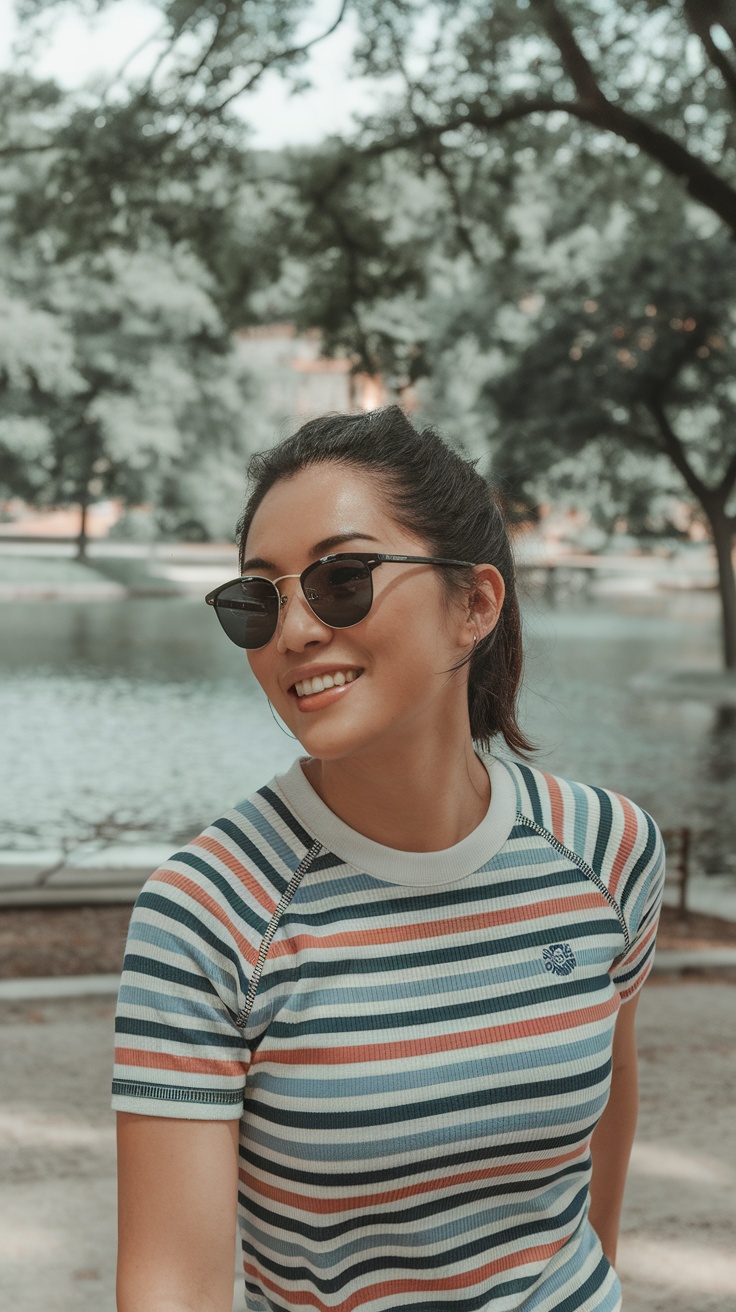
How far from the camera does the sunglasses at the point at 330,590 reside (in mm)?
1344

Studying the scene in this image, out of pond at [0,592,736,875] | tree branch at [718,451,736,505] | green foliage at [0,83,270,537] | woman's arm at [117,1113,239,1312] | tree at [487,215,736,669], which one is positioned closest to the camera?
woman's arm at [117,1113,239,1312]

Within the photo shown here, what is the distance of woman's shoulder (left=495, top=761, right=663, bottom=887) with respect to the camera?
149 centimetres

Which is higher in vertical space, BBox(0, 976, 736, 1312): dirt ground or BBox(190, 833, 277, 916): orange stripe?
BBox(190, 833, 277, 916): orange stripe

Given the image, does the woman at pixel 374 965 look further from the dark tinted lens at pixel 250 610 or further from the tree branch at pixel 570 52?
the tree branch at pixel 570 52

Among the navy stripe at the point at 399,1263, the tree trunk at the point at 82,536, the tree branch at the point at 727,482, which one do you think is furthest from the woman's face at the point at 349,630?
the tree trunk at the point at 82,536

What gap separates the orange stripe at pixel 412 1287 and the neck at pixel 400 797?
41cm

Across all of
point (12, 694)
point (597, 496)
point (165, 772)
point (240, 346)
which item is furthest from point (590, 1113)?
point (240, 346)

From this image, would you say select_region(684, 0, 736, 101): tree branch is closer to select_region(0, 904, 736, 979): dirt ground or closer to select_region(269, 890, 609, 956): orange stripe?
select_region(0, 904, 736, 979): dirt ground

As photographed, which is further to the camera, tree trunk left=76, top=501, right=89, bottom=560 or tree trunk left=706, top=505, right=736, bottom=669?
tree trunk left=76, top=501, right=89, bottom=560

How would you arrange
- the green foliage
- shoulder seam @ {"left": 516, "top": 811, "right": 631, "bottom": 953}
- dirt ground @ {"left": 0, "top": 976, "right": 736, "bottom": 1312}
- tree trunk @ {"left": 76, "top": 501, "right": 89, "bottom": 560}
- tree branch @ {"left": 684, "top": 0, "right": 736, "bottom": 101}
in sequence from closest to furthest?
1. shoulder seam @ {"left": 516, "top": 811, "right": 631, "bottom": 953}
2. dirt ground @ {"left": 0, "top": 976, "right": 736, "bottom": 1312}
3. tree branch @ {"left": 684, "top": 0, "right": 736, "bottom": 101}
4. the green foliage
5. tree trunk @ {"left": 76, "top": 501, "right": 89, "bottom": 560}

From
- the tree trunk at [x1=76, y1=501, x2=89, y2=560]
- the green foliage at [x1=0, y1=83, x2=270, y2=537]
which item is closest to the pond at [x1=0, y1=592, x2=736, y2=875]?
the green foliage at [x1=0, y1=83, x2=270, y2=537]

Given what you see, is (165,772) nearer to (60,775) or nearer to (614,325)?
(60,775)

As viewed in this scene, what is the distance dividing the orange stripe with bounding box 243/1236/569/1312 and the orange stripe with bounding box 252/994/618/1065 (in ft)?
0.73

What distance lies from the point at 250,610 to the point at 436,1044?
0.46 m
